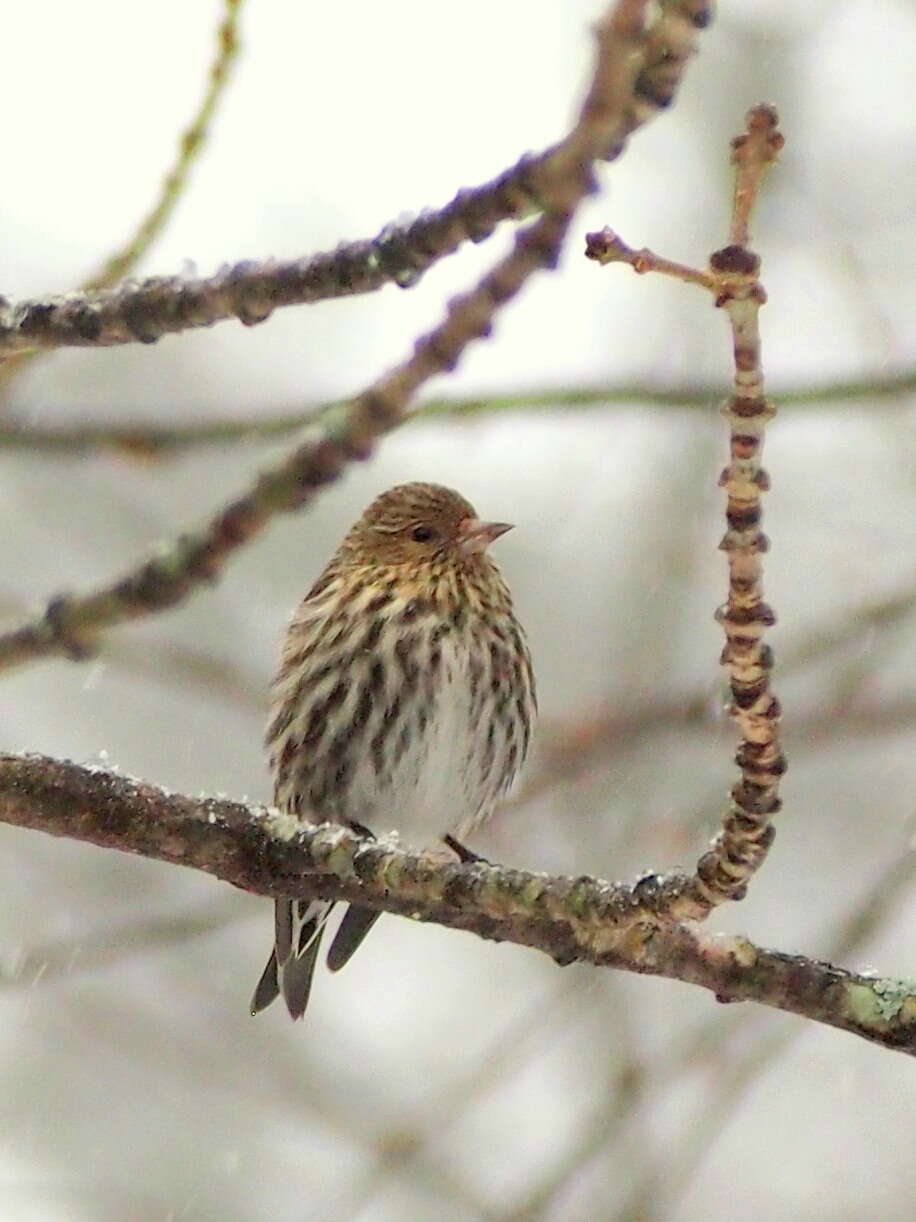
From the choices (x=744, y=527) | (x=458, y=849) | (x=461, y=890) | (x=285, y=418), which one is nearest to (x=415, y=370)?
(x=744, y=527)

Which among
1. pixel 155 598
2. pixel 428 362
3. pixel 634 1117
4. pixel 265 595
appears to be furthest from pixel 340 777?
pixel 265 595

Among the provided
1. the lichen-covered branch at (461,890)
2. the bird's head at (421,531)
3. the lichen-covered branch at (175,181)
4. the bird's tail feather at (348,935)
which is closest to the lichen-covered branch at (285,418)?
Answer: the lichen-covered branch at (175,181)

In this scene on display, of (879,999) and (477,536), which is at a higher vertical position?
(477,536)

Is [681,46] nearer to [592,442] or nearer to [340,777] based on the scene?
[340,777]

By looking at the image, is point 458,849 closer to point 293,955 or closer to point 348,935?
point 348,935

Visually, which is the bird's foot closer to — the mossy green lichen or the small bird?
the small bird

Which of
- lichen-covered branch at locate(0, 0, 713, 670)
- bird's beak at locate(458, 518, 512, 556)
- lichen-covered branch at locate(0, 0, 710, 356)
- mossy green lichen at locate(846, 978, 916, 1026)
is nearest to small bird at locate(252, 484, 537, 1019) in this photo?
bird's beak at locate(458, 518, 512, 556)

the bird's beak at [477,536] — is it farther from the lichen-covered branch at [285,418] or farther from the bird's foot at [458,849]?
the lichen-covered branch at [285,418]
